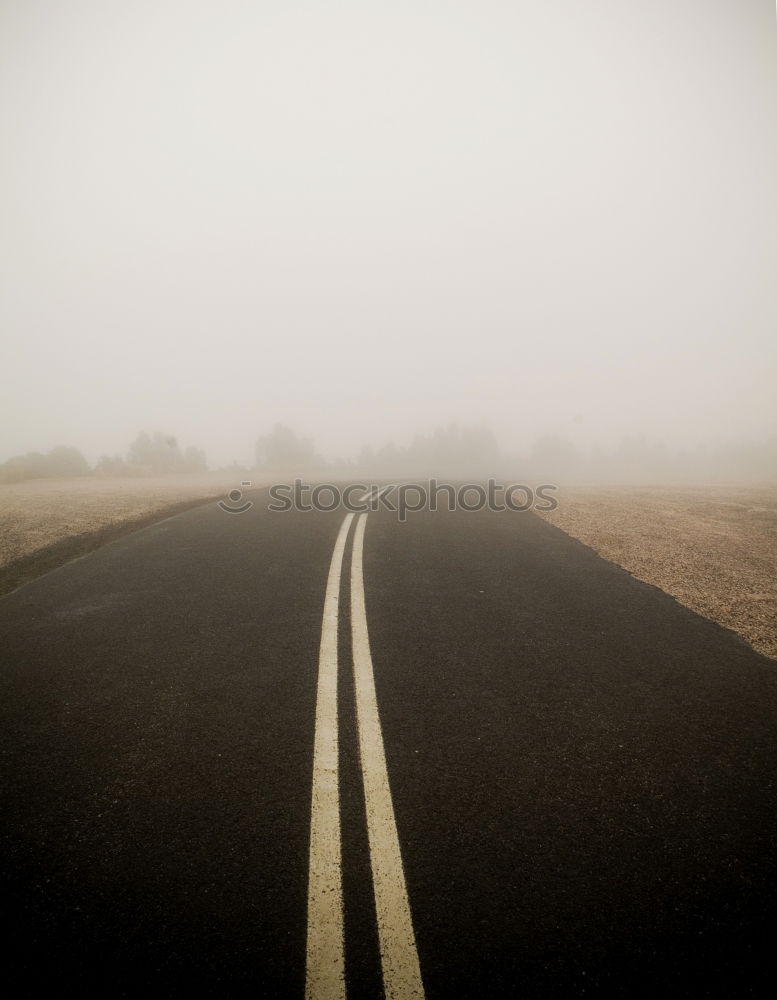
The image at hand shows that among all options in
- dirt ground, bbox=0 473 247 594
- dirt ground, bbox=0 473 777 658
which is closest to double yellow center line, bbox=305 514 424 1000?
dirt ground, bbox=0 473 777 658

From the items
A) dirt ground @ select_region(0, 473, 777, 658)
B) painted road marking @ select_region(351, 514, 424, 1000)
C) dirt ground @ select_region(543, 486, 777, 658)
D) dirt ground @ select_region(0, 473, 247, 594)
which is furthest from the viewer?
dirt ground @ select_region(0, 473, 247, 594)

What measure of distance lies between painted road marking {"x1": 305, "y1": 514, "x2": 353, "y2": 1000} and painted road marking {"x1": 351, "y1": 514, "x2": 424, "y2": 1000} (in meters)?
0.18

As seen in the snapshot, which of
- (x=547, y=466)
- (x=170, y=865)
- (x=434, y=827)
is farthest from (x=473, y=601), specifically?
(x=547, y=466)

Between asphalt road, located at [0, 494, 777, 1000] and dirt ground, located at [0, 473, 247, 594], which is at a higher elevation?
dirt ground, located at [0, 473, 247, 594]

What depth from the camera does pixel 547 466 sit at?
2574 inches

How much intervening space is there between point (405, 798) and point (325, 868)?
61 centimetres

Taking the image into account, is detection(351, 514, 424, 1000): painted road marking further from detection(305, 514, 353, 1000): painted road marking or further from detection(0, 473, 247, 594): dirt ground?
detection(0, 473, 247, 594): dirt ground

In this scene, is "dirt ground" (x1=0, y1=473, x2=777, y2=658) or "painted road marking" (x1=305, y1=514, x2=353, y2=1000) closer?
"painted road marking" (x1=305, y1=514, x2=353, y2=1000)

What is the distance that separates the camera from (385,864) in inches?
89.9

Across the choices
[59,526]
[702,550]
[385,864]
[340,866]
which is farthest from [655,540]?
[59,526]

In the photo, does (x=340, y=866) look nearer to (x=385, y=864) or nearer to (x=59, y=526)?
(x=385, y=864)

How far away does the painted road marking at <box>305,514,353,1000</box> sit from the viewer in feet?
6.14

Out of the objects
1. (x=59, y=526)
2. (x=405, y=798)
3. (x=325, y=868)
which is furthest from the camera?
(x=59, y=526)

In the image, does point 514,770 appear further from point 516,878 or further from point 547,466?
point 547,466
